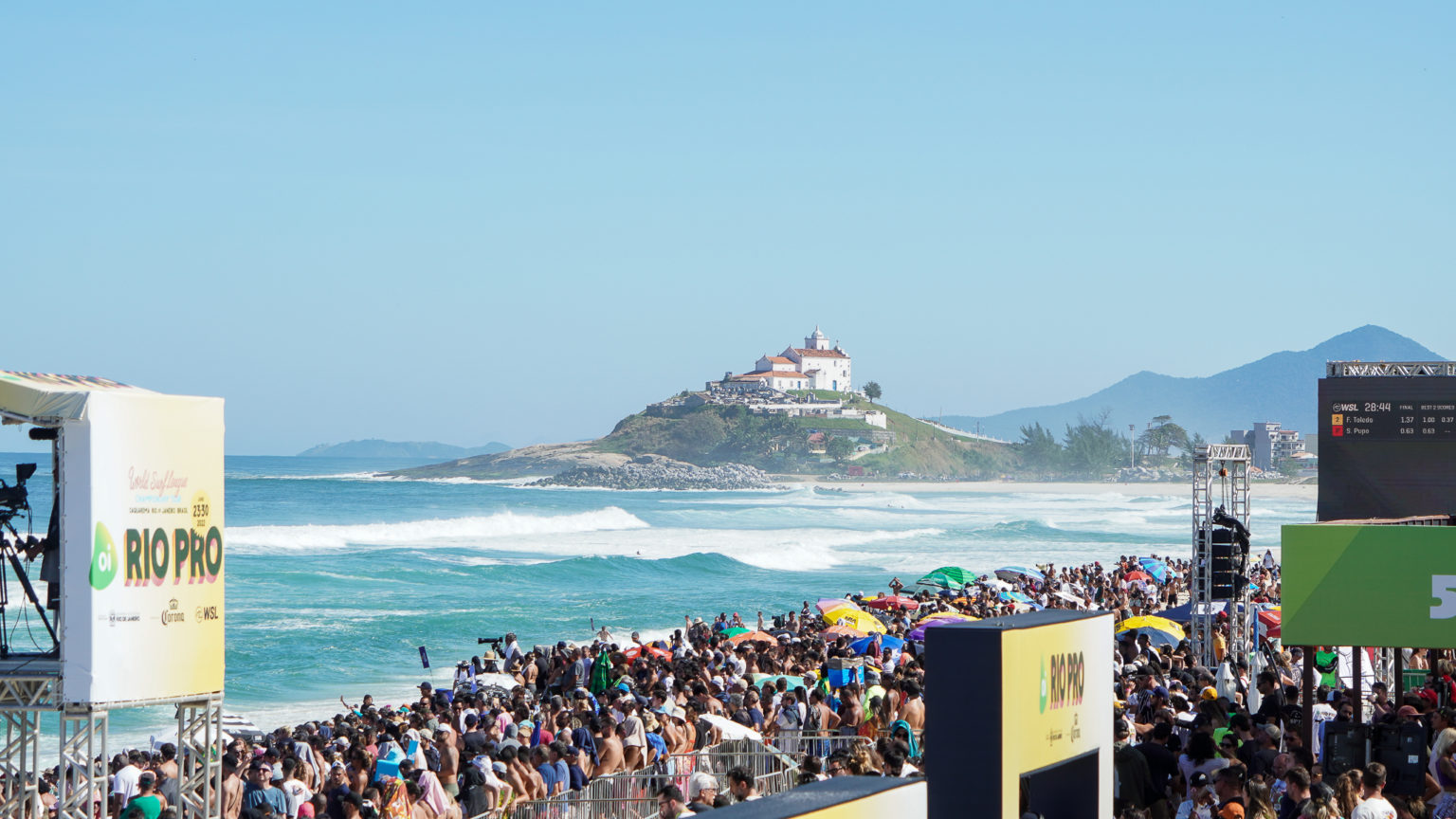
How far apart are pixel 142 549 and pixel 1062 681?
494 centimetres

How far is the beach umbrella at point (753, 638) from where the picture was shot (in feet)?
72.3

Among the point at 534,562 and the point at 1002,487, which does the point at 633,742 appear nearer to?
the point at 534,562

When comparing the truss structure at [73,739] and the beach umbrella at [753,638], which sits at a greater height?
→ the truss structure at [73,739]

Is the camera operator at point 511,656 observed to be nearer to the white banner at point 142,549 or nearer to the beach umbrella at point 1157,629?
the beach umbrella at point 1157,629

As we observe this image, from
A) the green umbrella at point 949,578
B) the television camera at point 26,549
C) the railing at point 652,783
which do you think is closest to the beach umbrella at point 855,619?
the green umbrella at point 949,578

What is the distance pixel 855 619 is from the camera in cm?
2419

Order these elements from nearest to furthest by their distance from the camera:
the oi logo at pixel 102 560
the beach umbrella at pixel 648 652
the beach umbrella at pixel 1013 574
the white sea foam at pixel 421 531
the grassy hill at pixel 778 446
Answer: the oi logo at pixel 102 560, the beach umbrella at pixel 648 652, the beach umbrella at pixel 1013 574, the white sea foam at pixel 421 531, the grassy hill at pixel 778 446

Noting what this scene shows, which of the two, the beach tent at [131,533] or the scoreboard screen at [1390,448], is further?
the scoreboard screen at [1390,448]

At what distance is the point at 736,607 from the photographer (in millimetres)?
41156

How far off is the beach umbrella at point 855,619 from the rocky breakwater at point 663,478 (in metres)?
136

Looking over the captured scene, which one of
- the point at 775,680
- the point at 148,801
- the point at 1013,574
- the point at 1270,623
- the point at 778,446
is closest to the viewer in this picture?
the point at 148,801

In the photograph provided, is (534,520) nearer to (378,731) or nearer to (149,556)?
(378,731)

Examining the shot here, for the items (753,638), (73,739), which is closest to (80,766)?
(73,739)

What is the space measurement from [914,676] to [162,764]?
24.3 ft
